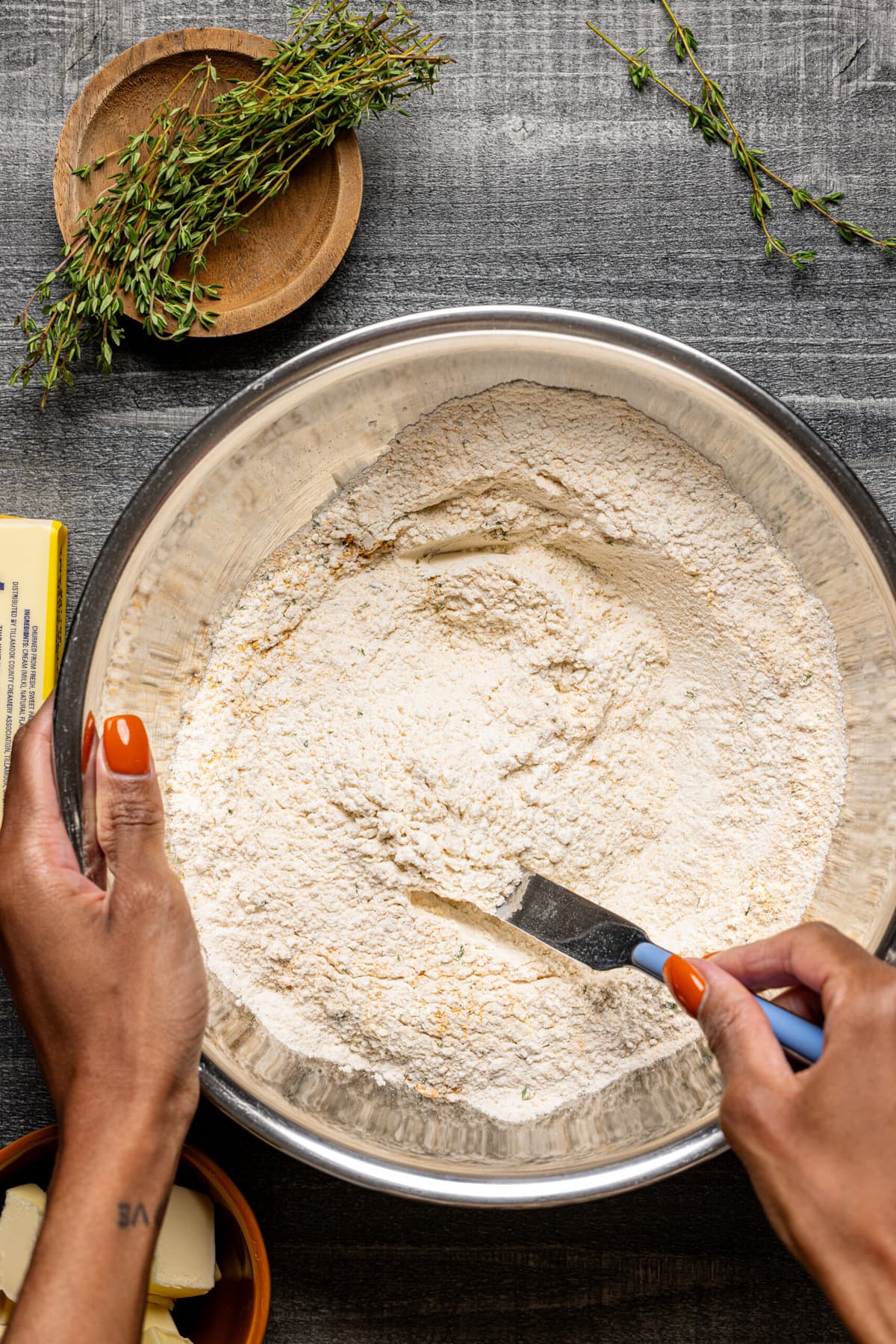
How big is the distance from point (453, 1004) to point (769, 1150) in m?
0.48

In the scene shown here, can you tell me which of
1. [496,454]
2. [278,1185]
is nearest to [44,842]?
[278,1185]

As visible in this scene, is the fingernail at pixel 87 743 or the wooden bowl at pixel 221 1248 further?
the wooden bowl at pixel 221 1248

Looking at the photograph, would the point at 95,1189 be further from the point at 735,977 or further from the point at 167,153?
the point at 167,153

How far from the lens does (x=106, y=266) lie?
54.3 inches

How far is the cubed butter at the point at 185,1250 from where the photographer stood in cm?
129

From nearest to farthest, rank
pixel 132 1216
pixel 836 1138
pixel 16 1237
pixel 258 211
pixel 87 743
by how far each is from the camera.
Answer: pixel 836 1138 → pixel 132 1216 → pixel 87 743 → pixel 16 1237 → pixel 258 211

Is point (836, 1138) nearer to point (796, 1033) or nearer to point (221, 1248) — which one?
point (796, 1033)

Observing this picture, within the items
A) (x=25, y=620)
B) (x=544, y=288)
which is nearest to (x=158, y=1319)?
(x=25, y=620)

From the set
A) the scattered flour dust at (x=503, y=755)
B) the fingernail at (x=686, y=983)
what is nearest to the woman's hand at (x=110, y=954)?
the scattered flour dust at (x=503, y=755)

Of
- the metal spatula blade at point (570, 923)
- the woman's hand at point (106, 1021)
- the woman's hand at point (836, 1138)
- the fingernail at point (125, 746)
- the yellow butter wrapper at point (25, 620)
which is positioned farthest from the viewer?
the yellow butter wrapper at point (25, 620)

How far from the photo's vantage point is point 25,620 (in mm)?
1377

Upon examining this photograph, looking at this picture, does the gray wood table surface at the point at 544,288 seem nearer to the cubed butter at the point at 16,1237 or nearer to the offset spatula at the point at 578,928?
the cubed butter at the point at 16,1237

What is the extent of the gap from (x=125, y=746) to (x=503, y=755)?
0.50m

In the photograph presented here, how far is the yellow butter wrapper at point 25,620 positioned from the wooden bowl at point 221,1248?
20.1 inches
